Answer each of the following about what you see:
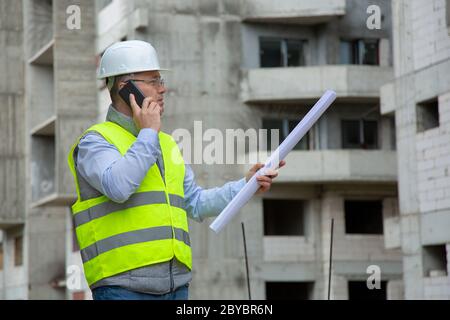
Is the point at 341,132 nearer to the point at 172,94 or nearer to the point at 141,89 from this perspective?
the point at 172,94

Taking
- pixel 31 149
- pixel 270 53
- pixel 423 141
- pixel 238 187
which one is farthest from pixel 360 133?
pixel 238 187

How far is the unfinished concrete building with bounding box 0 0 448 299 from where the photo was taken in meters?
32.7

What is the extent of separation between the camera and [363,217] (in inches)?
1379

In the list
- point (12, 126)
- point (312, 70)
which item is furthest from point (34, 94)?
point (312, 70)

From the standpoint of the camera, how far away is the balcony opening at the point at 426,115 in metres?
26.5

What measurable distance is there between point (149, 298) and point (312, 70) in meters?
28.6

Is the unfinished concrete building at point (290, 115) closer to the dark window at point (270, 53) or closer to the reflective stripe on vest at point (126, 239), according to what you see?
the dark window at point (270, 53)

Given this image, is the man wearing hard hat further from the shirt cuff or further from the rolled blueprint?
the shirt cuff

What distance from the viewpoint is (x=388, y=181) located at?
3288 cm

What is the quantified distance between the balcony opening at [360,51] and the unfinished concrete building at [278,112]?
31mm

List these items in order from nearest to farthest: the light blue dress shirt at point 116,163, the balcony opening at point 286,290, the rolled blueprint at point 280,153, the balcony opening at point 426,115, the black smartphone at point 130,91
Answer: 1. the rolled blueprint at point 280,153
2. the light blue dress shirt at point 116,163
3. the black smartphone at point 130,91
4. the balcony opening at point 426,115
5. the balcony opening at point 286,290

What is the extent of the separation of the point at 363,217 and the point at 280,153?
30.5 m

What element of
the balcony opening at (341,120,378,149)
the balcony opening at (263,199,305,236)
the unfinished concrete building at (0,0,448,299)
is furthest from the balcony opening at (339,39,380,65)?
the balcony opening at (263,199,305,236)

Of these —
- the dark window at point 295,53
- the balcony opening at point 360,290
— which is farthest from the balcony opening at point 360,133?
the balcony opening at point 360,290
